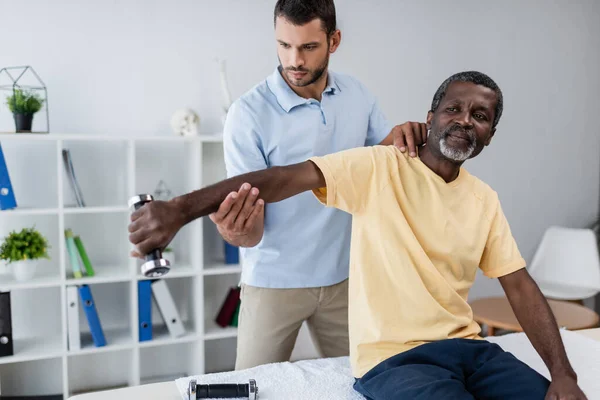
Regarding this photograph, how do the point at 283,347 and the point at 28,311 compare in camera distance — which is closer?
the point at 283,347

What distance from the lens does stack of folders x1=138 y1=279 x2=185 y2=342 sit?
2846mm

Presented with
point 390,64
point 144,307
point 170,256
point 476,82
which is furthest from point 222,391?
point 390,64

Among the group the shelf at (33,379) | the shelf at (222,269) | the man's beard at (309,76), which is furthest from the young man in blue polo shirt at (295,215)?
the shelf at (33,379)

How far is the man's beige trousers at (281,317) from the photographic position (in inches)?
71.2

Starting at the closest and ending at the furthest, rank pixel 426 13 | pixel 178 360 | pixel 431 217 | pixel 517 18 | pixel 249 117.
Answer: pixel 431 217 < pixel 249 117 < pixel 178 360 < pixel 426 13 < pixel 517 18

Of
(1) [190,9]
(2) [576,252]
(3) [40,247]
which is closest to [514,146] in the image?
(2) [576,252]

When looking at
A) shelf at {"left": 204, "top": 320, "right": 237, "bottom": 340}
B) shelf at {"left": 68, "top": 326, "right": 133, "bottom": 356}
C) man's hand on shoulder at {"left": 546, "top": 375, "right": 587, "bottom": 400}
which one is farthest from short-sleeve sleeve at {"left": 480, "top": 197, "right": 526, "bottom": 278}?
shelf at {"left": 68, "top": 326, "right": 133, "bottom": 356}

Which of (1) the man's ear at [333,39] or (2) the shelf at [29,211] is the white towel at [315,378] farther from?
(2) the shelf at [29,211]

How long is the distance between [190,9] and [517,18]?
198cm

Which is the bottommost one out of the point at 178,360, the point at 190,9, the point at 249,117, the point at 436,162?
the point at 178,360

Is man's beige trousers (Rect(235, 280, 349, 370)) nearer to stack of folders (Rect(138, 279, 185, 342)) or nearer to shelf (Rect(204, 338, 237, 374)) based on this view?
stack of folders (Rect(138, 279, 185, 342))

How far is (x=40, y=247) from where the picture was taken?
8.85 feet

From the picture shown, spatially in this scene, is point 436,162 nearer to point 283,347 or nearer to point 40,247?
point 283,347

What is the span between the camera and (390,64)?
135 inches
